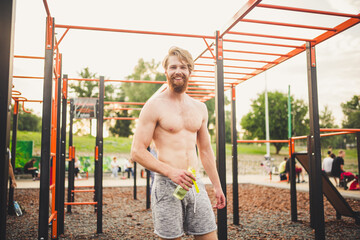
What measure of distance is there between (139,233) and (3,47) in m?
4.20

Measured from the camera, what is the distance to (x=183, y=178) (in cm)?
191

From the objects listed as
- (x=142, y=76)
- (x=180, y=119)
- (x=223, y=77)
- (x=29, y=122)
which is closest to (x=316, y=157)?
(x=223, y=77)

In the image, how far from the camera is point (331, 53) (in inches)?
1208

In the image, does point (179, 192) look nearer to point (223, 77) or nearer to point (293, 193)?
point (223, 77)

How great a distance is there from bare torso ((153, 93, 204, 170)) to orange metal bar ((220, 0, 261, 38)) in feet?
5.36

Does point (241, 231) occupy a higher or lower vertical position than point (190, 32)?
lower

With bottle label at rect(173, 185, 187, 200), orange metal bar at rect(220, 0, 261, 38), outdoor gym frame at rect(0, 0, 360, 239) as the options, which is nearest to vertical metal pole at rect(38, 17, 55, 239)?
outdoor gym frame at rect(0, 0, 360, 239)

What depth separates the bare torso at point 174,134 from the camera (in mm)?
2211

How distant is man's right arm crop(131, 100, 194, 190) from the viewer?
1.92 metres

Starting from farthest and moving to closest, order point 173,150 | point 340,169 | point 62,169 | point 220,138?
point 340,169
point 62,169
point 220,138
point 173,150

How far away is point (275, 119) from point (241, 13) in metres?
38.0

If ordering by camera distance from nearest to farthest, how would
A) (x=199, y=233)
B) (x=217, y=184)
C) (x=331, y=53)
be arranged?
(x=199, y=233) → (x=217, y=184) → (x=331, y=53)

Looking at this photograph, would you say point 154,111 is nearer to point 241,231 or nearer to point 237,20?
point 237,20

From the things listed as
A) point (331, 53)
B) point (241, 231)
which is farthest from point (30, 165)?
point (331, 53)
